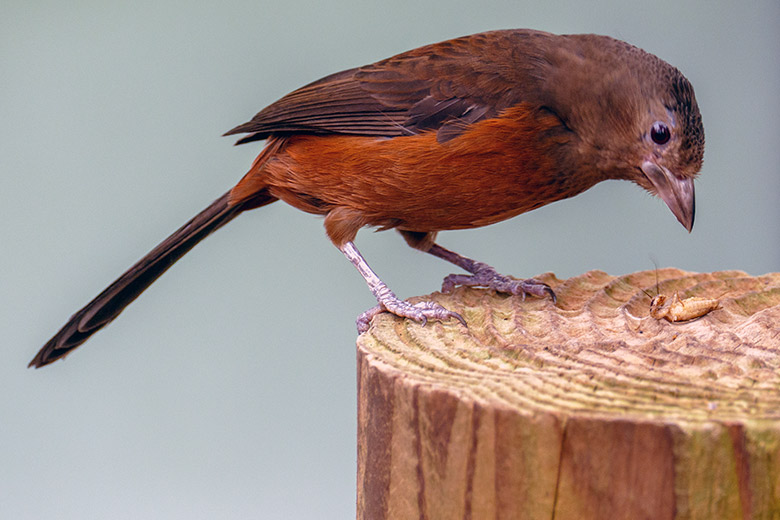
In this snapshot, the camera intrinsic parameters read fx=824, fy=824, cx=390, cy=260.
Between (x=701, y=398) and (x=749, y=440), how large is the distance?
0.44 feet

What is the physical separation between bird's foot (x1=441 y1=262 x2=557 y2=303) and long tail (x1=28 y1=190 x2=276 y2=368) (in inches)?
31.2

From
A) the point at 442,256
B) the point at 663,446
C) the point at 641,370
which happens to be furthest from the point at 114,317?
the point at 663,446

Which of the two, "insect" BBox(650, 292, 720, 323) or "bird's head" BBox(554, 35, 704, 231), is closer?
"insect" BBox(650, 292, 720, 323)

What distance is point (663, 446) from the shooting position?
4.12 ft

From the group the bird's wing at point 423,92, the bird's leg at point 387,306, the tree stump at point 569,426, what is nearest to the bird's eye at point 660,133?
the bird's wing at point 423,92

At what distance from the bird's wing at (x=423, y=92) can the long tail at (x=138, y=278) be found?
1.17 ft

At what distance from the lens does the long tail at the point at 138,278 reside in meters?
2.96

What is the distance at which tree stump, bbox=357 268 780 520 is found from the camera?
1.26 m

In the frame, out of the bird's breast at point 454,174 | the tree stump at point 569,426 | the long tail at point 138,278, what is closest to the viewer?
the tree stump at point 569,426

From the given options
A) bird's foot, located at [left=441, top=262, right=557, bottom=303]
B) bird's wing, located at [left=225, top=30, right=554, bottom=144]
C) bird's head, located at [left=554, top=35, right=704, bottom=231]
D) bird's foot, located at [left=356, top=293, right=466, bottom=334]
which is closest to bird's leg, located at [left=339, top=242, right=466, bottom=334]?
bird's foot, located at [left=356, top=293, right=466, bottom=334]

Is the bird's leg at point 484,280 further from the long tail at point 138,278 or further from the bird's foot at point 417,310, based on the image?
the long tail at point 138,278

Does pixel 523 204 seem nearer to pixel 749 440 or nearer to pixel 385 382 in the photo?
pixel 385 382

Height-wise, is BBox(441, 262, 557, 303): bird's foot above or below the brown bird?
below

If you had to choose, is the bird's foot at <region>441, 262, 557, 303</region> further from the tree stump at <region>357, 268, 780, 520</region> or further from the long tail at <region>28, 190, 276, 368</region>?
the long tail at <region>28, 190, 276, 368</region>
